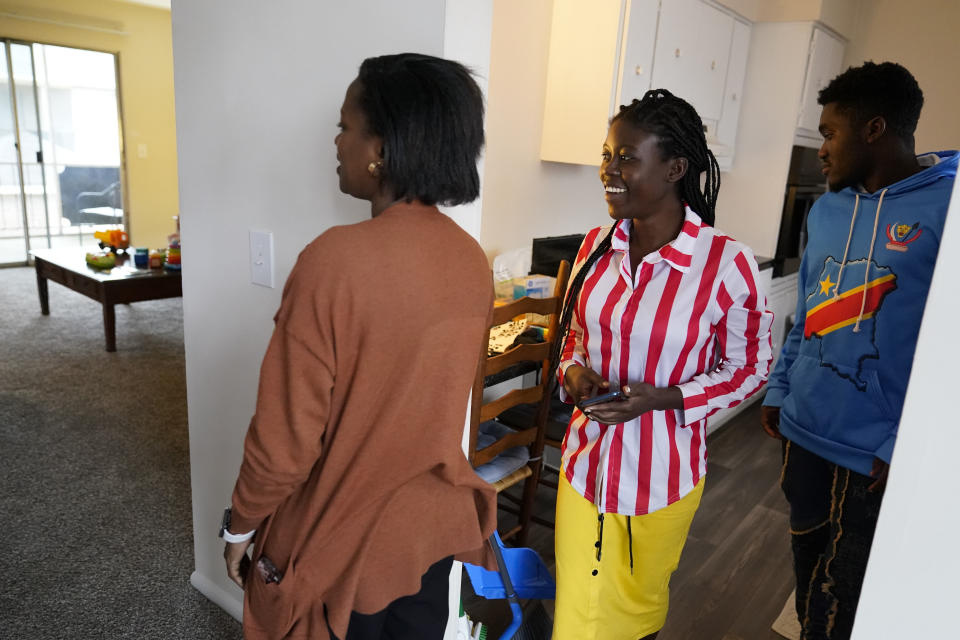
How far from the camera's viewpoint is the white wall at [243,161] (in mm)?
1419

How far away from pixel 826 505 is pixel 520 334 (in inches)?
47.1

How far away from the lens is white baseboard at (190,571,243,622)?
199 cm

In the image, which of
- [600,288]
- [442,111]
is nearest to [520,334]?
[600,288]

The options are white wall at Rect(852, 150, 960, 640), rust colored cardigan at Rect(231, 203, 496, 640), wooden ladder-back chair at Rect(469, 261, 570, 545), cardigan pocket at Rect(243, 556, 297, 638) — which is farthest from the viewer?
wooden ladder-back chair at Rect(469, 261, 570, 545)

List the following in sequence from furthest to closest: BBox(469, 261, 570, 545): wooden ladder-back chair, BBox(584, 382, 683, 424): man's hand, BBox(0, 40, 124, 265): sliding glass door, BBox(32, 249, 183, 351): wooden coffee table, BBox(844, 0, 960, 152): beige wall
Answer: BBox(0, 40, 124, 265): sliding glass door, BBox(32, 249, 183, 351): wooden coffee table, BBox(844, 0, 960, 152): beige wall, BBox(469, 261, 570, 545): wooden ladder-back chair, BBox(584, 382, 683, 424): man's hand

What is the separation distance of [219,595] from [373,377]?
149cm

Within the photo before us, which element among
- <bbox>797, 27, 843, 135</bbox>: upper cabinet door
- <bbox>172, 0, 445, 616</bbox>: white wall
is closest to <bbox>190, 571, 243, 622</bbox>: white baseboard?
<bbox>172, 0, 445, 616</bbox>: white wall

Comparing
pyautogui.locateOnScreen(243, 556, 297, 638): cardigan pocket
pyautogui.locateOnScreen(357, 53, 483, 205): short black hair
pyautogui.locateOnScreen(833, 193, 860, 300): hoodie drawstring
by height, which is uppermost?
pyautogui.locateOnScreen(357, 53, 483, 205): short black hair

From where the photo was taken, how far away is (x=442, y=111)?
94 cm

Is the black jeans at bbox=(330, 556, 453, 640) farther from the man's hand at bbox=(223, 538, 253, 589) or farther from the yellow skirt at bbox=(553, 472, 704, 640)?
the yellow skirt at bbox=(553, 472, 704, 640)

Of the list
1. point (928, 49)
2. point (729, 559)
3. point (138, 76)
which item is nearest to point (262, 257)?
point (729, 559)

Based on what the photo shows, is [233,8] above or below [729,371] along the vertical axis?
above

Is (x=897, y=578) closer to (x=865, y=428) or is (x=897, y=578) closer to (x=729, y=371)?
(x=729, y=371)

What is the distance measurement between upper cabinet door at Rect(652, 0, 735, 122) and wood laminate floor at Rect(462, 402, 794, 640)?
5.99 ft
